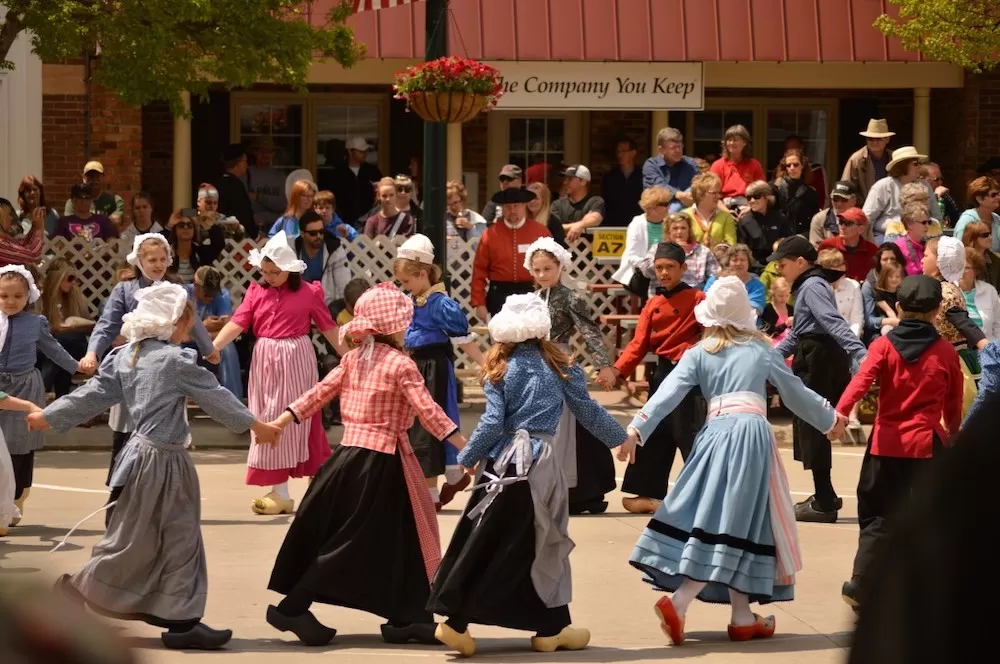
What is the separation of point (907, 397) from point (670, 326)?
2472 millimetres

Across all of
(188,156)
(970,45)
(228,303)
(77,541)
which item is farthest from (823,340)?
(188,156)

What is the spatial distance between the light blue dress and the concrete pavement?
11.7 inches

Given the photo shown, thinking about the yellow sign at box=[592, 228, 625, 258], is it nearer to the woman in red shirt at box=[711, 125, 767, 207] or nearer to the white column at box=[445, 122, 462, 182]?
the woman in red shirt at box=[711, 125, 767, 207]

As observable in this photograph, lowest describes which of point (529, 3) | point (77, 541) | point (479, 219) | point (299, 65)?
point (77, 541)

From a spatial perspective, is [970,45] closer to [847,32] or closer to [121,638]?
[847,32]

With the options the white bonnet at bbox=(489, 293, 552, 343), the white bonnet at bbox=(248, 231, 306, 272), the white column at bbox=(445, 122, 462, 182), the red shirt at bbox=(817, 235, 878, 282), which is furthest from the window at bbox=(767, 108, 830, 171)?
the white bonnet at bbox=(489, 293, 552, 343)

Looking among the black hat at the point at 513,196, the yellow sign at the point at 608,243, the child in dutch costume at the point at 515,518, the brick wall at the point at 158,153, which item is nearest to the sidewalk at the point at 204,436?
the black hat at the point at 513,196

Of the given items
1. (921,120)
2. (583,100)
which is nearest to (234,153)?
(583,100)

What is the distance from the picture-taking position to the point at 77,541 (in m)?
8.64

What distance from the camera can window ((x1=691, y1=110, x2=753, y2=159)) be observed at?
1983 centimetres

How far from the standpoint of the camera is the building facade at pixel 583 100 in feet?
56.0

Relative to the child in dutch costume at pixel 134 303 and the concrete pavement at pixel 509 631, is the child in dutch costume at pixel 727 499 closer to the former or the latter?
the concrete pavement at pixel 509 631

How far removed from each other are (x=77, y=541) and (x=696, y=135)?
12714 mm

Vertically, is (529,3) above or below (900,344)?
above
